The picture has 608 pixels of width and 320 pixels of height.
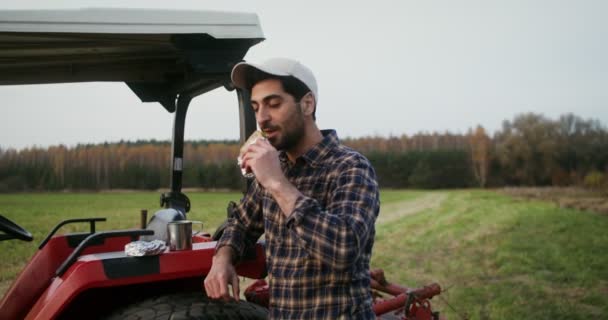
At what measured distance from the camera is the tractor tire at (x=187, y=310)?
2.07m

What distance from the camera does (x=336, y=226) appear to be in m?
1.58

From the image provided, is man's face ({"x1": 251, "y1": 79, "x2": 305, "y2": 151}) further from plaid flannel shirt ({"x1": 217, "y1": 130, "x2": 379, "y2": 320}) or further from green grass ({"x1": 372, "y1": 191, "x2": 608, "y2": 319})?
green grass ({"x1": 372, "y1": 191, "x2": 608, "y2": 319})

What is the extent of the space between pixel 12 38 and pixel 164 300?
3.90 feet

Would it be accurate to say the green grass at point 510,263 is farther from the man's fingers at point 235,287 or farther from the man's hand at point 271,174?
the man's hand at point 271,174

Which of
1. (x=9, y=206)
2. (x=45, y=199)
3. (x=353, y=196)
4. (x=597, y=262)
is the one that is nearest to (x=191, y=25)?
(x=353, y=196)

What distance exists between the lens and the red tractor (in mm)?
2105

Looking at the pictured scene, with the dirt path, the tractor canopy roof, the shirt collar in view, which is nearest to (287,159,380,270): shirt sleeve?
the shirt collar

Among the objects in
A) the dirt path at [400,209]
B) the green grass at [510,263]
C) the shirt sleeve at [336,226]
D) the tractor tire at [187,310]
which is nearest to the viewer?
the shirt sleeve at [336,226]

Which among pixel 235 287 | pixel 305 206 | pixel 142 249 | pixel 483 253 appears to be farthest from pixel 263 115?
pixel 483 253

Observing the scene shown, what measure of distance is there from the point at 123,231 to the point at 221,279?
2.04 feet

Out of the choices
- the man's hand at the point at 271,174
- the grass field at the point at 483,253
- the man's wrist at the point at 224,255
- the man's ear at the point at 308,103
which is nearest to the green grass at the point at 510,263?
the grass field at the point at 483,253

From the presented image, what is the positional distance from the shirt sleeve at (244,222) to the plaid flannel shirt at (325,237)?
0.57 feet

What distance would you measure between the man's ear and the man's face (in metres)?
0.02

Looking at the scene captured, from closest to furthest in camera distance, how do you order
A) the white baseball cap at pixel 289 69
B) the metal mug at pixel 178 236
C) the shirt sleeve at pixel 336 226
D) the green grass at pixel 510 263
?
1. the shirt sleeve at pixel 336 226
2. the white baseball cap at pixel 289 69
3. the metal mug at pixel 178 236
4. the green grass at pixel 510 263
